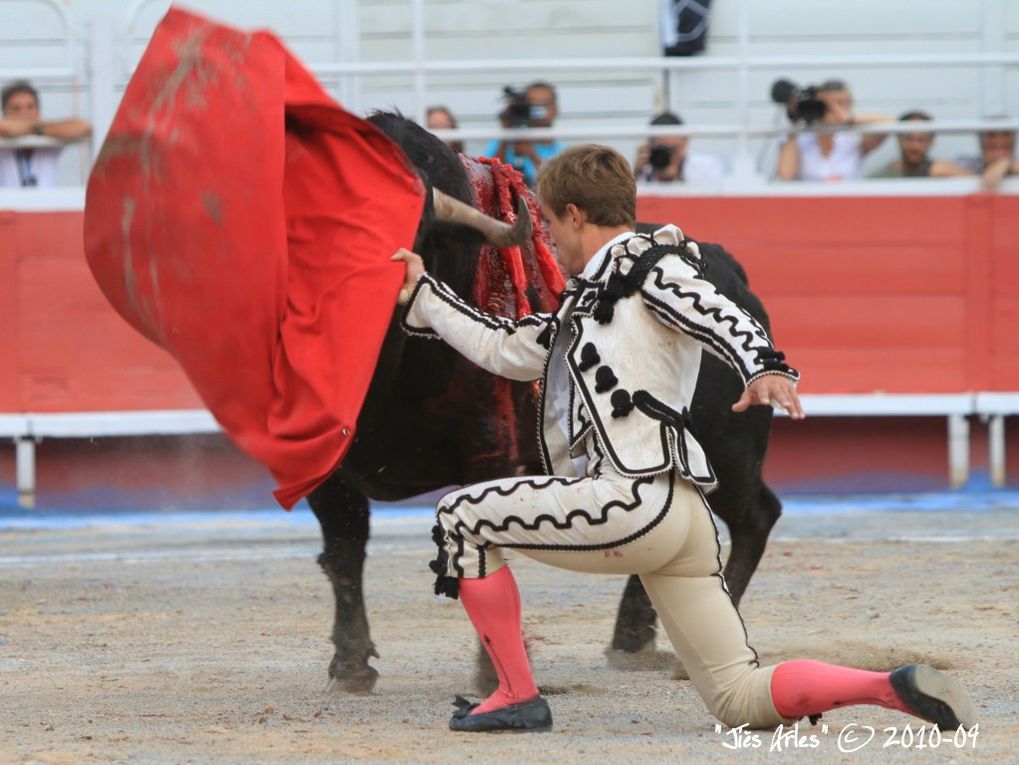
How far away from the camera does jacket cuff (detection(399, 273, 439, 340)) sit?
355 centimetres

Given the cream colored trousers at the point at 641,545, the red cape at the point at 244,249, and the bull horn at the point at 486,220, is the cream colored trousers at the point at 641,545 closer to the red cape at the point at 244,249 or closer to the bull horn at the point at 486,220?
the red cape at the point at 244,249

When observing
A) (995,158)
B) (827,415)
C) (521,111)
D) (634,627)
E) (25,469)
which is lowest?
(25,469)

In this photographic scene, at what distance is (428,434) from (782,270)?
191 inches

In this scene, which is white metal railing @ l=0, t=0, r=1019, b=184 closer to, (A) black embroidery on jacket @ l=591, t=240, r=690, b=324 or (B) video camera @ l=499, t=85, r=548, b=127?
(B) video camera @ l=499, t=85, r=548, b=127

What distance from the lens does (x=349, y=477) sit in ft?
13.6

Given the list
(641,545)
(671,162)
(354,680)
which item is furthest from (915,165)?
(641,545)

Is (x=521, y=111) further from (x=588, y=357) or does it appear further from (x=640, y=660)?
(x=588, y=357)

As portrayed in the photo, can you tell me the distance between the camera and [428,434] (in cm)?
407

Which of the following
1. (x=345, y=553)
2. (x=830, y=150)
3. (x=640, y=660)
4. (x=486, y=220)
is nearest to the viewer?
(x=486, y=220)

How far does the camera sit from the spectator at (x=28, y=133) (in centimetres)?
827

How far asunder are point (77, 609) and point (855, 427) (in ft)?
15.0

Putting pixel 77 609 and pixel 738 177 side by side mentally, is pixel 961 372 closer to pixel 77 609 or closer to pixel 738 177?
pixel 738 177

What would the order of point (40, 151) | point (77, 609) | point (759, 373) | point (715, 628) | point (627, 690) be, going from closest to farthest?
point (759, 373)
point (715, 628)
point (627, 690)
point (77, 609)
point (40, 151)

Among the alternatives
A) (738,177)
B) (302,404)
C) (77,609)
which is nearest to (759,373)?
(302,404)
